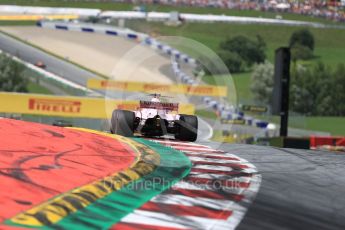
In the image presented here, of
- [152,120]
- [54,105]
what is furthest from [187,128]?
[54,105]

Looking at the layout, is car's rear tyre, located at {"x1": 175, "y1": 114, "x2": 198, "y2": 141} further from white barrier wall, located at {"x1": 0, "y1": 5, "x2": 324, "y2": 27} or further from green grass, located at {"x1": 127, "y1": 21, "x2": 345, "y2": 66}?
white barrier wall, located at {"x1": 0, "y1": 5, "x2": 324, "y2": 27}

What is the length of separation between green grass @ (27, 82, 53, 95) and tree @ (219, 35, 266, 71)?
2627cm

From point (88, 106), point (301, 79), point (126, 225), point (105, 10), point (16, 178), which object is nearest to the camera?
point (126, 225)

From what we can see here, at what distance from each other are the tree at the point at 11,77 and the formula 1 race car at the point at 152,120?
4434 cm

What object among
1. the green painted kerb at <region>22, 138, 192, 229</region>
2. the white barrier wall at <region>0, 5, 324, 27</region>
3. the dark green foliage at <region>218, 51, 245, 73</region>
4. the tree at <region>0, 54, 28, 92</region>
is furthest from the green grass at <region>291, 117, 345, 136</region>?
the green painted kerb at <region>22, 138, 192, 229</region>

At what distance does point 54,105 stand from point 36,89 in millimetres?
25833

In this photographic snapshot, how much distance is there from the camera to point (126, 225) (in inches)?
255

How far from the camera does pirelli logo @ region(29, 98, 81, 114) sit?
34.2 m

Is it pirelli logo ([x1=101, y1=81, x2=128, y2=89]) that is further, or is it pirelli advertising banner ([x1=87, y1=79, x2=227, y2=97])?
pirelli logo ([x1=101, y1=81, x2=128, y2=89])

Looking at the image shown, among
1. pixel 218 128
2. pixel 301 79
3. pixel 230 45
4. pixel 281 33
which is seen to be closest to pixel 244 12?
pixel 281 33

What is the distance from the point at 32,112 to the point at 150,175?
26.0 meters

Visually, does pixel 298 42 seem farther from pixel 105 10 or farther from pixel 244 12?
pixel 105 10

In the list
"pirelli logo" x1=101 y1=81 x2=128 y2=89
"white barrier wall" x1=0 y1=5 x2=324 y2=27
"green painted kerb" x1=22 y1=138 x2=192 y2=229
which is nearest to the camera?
"green painted kerb" x1=22 y1=138 x2=192 y2=229

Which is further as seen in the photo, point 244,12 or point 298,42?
point 244,12
